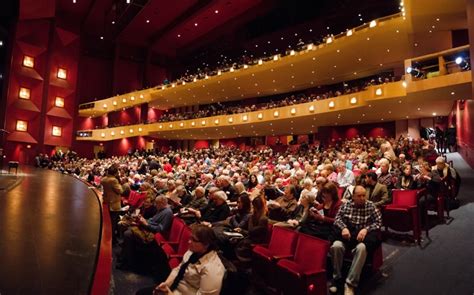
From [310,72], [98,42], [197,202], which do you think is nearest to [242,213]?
[197,202]

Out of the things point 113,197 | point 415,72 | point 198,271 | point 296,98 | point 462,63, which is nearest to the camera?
point 198,271

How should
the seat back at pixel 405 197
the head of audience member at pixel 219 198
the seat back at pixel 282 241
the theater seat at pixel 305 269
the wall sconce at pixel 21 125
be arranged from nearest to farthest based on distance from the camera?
the theater seat at pixel 305 269 → the seat back at pixel 282 241 → the seat back at pixel 405 197 → the head of audience member at pixel 219 198 → the wall sconce at pixel 21 125

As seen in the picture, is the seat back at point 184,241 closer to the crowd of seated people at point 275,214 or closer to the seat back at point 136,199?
the crowd of seated people at point 275,214

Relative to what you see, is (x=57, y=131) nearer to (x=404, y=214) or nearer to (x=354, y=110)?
(x=354, y=110)

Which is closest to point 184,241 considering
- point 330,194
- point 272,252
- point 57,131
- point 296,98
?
point 272,252

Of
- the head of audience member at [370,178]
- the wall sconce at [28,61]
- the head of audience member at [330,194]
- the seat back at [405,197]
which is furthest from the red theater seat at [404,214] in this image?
the wall sconce at [28,61]

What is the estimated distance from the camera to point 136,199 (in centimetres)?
521

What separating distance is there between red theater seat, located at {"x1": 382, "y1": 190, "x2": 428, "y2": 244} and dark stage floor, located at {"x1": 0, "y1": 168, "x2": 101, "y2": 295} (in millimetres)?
3181

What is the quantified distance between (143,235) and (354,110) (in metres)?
11.6

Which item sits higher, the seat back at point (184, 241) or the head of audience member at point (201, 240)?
the head of audience member at point (201, 240)

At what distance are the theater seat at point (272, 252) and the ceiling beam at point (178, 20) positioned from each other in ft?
57.4

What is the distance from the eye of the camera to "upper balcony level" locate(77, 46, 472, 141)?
29.0 feet

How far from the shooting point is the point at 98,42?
22766mm

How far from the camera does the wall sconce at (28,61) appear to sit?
61.1 feet
